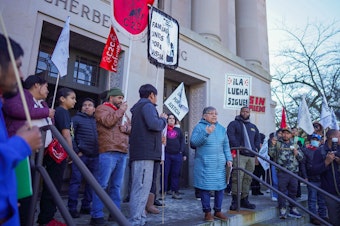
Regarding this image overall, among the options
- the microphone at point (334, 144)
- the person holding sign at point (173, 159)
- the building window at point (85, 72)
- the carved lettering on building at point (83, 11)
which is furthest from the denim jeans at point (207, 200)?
the carved lettering on building at point (83, 11)

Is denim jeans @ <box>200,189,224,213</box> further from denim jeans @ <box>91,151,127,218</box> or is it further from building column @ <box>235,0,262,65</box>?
building column @ <box>235,0,262,65</box>

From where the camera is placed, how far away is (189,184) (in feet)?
28.0

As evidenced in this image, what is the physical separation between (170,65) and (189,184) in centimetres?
479

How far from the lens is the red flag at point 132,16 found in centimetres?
438

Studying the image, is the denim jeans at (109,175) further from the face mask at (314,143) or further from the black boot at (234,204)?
the face mask at (314,143)

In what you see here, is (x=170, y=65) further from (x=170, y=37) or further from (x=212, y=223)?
(x=212, y=223)

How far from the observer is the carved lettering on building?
542 centimetres

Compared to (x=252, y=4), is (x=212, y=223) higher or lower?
lower

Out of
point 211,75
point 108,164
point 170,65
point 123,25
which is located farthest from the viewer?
point 211,75

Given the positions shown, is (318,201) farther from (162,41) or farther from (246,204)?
(162,41)

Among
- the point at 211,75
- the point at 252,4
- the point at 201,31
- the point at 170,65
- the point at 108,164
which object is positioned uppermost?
the point at 252,4

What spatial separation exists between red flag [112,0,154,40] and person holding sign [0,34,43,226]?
311 cm

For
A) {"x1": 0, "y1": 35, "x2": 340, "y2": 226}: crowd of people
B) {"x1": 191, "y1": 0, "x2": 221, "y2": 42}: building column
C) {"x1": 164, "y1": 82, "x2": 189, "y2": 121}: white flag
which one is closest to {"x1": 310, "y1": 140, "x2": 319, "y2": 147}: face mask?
{"x1": 0, "y1": 35, "x2": 340, "y2": 226}: crowd of people

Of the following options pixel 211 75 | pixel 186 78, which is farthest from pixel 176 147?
pixel 211 75
